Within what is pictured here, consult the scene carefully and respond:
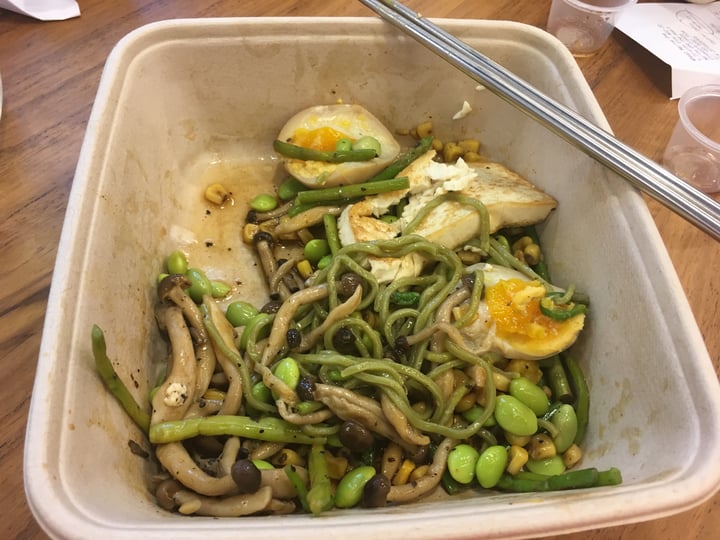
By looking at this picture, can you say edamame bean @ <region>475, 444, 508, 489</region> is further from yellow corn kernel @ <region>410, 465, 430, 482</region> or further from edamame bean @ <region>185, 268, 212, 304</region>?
edamame bean @ <region>185, 268, 212, 304</region>

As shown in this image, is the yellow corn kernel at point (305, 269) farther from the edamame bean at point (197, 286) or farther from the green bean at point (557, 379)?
the green bean at point (557, 379)

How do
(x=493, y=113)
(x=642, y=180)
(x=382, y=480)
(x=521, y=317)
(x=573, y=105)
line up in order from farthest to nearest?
(x=493, y=113), (x=573, y=105), (x=521, y=317), (x=642, y=180), (x=382, y=480)

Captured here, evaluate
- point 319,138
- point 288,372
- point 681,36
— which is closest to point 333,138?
point 319,138

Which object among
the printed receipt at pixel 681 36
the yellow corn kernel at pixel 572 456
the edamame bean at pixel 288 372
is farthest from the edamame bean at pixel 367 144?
the printed receipt at pixel 681 36

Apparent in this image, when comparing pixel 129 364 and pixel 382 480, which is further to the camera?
pixel 129 364

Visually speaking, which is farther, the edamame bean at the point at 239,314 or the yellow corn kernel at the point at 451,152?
the yellow corn kernel at the point at 451,152

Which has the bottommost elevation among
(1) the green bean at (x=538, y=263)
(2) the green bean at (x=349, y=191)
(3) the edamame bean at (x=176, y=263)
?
(1) the green bean at (x=538, y=263)

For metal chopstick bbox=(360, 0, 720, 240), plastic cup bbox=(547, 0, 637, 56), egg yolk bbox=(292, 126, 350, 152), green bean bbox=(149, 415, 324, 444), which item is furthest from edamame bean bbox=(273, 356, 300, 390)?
plastic cup bbox=(547, 0, 637, 56)

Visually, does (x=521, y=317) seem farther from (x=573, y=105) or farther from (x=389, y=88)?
(x=389, y=88)

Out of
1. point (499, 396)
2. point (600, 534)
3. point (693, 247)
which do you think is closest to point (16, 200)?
point (499, 396)
